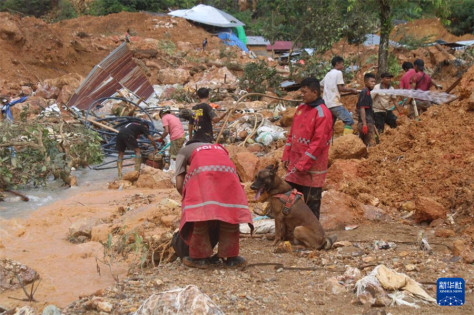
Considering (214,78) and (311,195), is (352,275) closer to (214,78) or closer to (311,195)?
(311,195)

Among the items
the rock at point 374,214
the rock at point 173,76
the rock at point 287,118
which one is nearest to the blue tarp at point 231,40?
the rock at point 173,76

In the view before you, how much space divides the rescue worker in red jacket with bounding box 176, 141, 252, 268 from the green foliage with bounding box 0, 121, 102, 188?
16.6 ft

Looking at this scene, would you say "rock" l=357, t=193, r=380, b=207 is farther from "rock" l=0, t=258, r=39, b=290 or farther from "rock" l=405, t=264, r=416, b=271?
"rock" l=0, t=258, r=39, b=290

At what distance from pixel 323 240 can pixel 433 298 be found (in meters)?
1.58

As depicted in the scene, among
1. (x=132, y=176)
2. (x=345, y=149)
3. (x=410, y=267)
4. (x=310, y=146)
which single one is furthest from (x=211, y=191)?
(x=132, y=176)

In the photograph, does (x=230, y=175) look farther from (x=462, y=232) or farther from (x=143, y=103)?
(x=143, y=103)

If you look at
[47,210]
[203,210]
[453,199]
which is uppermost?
[203,210]

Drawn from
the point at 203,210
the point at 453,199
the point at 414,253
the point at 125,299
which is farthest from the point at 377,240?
the point at 125,299

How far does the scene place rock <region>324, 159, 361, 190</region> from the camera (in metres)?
7.92

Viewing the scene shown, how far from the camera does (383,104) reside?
374 inches

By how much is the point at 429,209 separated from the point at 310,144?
177 centimetres

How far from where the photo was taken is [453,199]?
259 inches

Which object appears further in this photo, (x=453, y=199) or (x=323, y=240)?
(x=453, y=199)

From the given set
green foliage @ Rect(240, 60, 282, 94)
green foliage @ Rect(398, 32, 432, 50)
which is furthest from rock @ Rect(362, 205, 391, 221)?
green foliage @ Rect(398, 32, 432, 50)
